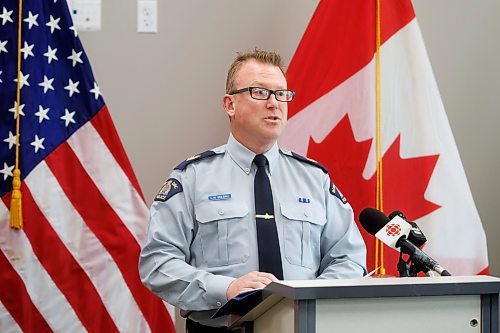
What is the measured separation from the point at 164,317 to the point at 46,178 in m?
0.66

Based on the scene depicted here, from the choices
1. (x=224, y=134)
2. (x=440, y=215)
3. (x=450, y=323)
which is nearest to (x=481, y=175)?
(x=440, y=215)

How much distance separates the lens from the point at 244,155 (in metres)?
2.27

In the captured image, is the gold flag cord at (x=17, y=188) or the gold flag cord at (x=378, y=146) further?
the gold flag cord at (x=378, y=146)

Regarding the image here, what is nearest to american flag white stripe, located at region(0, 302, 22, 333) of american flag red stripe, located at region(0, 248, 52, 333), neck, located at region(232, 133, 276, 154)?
american flag red stripe, located at region(0, 248, 52, 333)

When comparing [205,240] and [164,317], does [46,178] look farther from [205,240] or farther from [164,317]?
[205,240]

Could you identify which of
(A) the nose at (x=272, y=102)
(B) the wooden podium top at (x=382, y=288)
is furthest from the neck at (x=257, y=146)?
(B) the wooden podium top at (x=382, y=288)

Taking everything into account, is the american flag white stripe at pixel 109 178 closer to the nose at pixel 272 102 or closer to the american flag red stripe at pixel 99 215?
the american flag red stripe at pixel 99 215

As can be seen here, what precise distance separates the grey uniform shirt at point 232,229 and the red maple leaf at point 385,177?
0.56 m

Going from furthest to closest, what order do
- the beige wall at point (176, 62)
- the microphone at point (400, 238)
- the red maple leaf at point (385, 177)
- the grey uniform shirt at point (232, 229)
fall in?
1. the beige wall at point (176, 62)
2. the red maple leaf at point (385, 177)
3. the grey uniform shirt at point (232, 229)
4. the microphone at point (400, 238)

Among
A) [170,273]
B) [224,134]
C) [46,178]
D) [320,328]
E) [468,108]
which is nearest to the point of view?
[320,328]

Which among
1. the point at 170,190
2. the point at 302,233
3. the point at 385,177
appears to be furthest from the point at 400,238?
the point at 385,177

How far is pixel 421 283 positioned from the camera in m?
1.42

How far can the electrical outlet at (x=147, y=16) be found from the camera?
315 centimetres

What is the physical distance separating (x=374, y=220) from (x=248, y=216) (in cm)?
41
